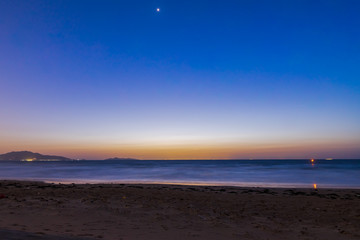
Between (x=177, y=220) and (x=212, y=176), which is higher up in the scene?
(x=177, y=220)

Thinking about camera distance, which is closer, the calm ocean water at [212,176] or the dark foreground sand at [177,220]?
the dark foreground sand at [177,220]

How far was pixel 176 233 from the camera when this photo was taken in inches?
340

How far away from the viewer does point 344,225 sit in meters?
10.6

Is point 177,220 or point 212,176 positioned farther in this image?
point 212,176

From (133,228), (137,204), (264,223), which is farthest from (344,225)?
(137,204)

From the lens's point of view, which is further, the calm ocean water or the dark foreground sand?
the calm ocean water

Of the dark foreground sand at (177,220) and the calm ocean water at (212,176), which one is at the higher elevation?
the dark foreground sand at (177,220)

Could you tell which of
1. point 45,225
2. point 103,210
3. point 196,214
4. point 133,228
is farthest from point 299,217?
point 45,225

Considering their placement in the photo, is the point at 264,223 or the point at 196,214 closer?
the point at 264,223

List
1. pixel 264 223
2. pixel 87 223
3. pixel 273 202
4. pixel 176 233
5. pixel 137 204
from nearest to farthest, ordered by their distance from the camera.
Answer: pixel 176 233 → pixel 87 223 → pixel 264 223 → pixel 137 204 → pixel 273 202

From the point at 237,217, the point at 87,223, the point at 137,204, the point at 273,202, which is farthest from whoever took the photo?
the point at 273,202

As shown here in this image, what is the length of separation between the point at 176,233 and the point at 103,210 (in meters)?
4.46

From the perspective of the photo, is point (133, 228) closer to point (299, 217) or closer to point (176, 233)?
point (176, 233)

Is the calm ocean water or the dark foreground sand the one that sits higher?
the dark foreground sand
